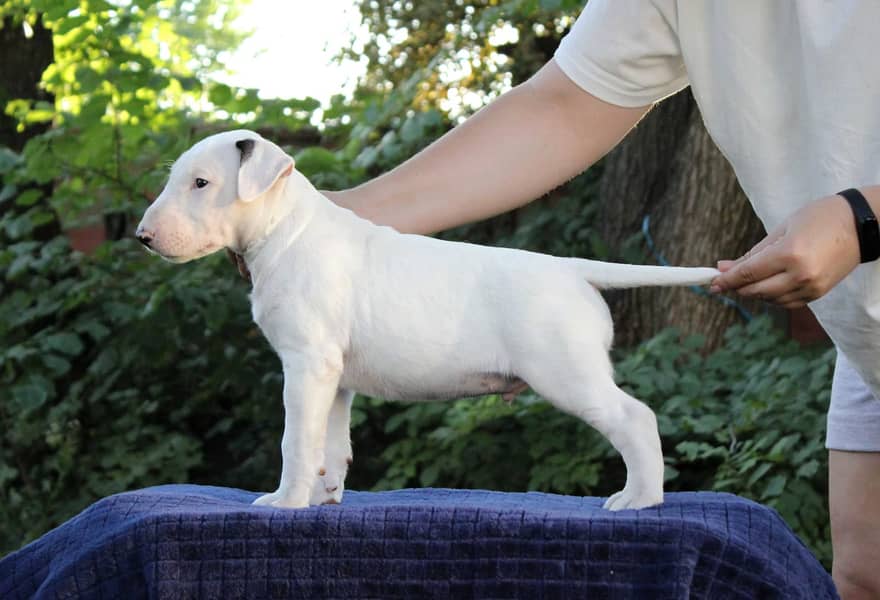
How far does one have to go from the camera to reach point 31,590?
1782 millimetres

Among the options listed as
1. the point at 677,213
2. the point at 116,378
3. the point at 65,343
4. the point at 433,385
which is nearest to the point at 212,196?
the point at 433,385

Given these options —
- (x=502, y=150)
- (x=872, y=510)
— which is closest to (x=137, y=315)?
(x=502, y=150)

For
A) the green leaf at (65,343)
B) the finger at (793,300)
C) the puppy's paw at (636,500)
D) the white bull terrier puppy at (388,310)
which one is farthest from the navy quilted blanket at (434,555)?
the green leaf at (65,343)

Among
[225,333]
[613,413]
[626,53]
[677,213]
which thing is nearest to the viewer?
[613,413]

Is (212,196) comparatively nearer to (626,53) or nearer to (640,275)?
(640,275)

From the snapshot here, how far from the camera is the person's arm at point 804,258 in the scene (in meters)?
1.52

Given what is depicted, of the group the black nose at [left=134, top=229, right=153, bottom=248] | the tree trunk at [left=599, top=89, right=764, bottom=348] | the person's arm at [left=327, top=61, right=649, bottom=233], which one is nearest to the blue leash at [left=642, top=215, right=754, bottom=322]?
the tree trunk at [left=599, top=89, right=764, bottom=348]

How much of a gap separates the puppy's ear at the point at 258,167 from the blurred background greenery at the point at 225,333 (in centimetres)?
217

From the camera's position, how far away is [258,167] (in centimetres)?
167

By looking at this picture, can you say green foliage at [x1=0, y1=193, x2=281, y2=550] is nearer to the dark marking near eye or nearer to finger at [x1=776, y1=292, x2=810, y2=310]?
the dark marking near eye

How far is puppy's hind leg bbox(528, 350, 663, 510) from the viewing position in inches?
63.7

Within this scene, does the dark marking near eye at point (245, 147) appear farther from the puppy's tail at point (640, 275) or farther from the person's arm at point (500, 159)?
the puppy's tail at point (640, 275)

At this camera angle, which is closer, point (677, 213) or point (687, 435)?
point (687, 435)

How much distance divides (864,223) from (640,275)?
1.04ft
